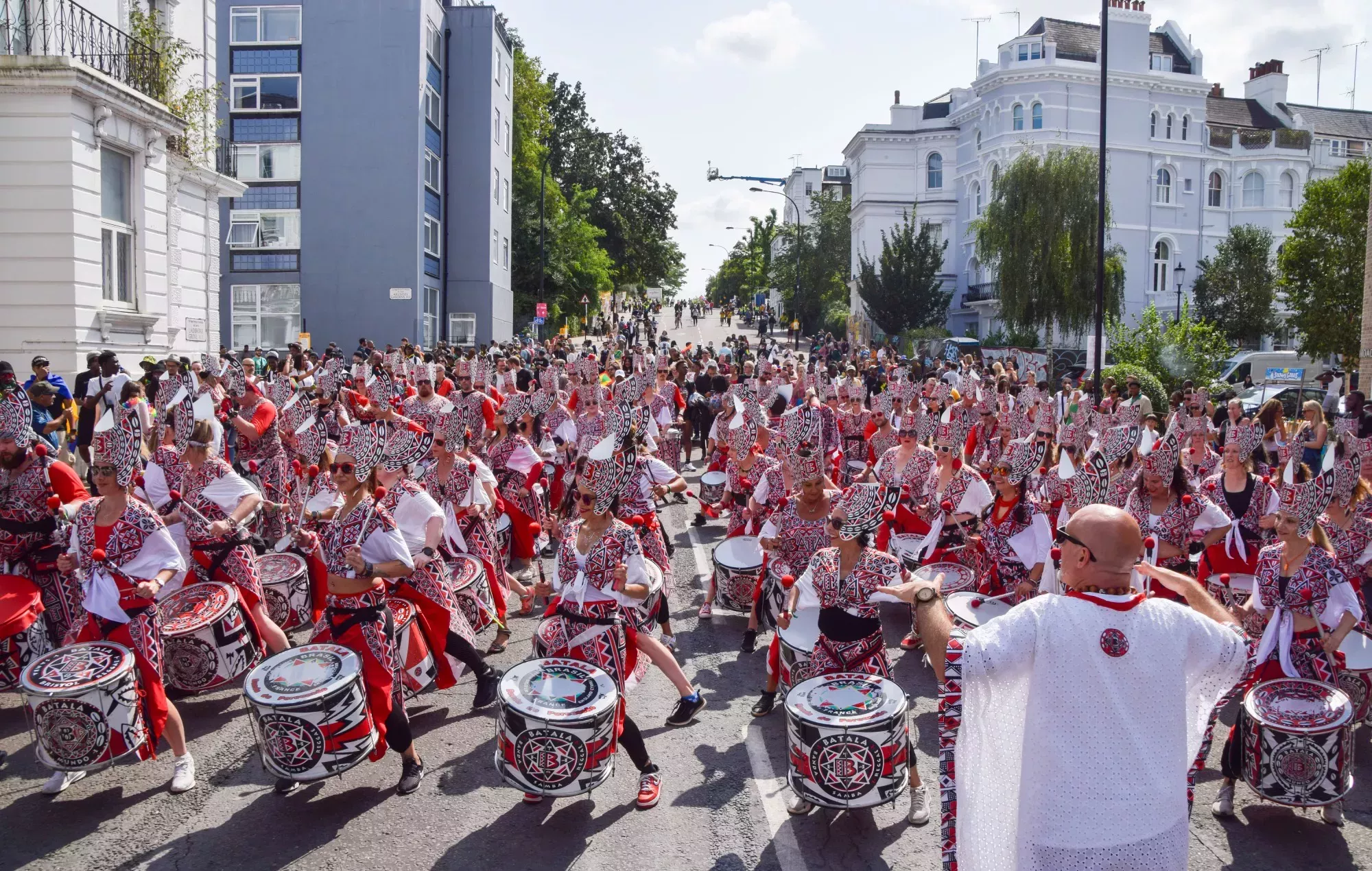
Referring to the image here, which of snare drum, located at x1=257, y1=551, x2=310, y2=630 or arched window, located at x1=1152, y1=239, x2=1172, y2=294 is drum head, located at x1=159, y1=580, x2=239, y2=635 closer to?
snare drum, located at x1=257, y1=551, x2=310, y2=630

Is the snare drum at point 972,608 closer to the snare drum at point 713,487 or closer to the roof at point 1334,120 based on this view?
the snare drum at point 713,487

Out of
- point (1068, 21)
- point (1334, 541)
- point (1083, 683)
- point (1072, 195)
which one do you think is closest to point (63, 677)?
point (1083, 683)

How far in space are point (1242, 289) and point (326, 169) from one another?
1607 inches

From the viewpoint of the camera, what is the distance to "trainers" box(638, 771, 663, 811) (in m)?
5.93

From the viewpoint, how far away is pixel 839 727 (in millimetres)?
5117

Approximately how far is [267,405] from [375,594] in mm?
6219

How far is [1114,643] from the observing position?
3.13 metres

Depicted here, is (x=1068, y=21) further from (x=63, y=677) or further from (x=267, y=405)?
(x=63, y=677)

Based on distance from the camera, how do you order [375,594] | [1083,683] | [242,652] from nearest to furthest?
[1083,683]
[375,594]
[242,652]

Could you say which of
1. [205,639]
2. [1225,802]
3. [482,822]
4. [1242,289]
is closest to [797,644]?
[482,822]

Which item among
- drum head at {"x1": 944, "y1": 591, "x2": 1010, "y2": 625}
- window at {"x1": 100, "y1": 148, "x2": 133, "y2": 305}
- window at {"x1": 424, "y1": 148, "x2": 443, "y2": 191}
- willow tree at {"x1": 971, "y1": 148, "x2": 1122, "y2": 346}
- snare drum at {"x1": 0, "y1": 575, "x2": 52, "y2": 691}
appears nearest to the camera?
snare drum at {"x1": 0, "y1": 575, "x2": 52, "y2": 691}

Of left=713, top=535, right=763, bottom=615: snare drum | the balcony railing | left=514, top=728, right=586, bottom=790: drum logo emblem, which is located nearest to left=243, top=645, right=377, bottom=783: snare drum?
left=514, top=728, right=586, bottom=790: drum logo emblem

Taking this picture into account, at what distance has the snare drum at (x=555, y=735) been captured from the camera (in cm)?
523

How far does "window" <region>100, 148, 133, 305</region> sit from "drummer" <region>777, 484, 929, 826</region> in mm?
14640
